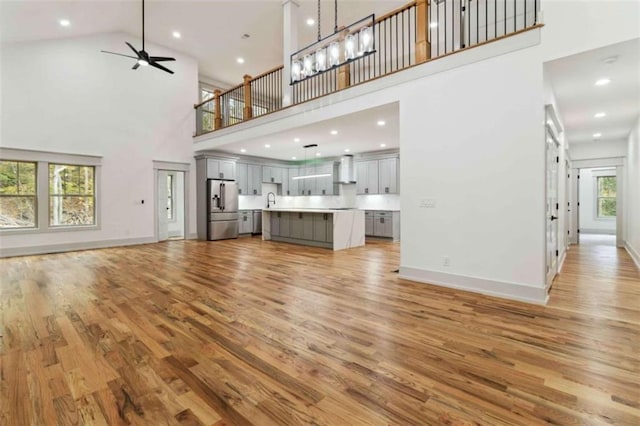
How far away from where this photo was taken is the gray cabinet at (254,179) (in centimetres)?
1023

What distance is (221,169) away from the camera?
363 inches

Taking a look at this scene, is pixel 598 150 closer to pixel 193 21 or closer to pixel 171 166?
pixel 193 21

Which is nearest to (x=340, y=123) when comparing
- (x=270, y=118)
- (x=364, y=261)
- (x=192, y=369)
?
(x=270, y=118)

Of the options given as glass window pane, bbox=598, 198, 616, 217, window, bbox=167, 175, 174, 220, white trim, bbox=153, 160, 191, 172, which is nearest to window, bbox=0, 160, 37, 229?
white trim, bbox=153, 160, 191, 172

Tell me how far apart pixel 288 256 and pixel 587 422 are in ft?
16.9

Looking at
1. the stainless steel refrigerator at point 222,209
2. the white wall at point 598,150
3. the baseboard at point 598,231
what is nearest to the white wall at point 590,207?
the baseboard at point 598,231

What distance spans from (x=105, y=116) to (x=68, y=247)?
3261 millimetres

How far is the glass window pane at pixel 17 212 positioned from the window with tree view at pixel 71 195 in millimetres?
310

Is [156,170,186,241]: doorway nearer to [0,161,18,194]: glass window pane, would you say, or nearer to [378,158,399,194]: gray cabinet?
[0,161,18,194]: glass window pane

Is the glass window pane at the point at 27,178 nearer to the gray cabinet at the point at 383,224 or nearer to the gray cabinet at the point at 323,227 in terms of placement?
the gray cabinet at the point at 323,227

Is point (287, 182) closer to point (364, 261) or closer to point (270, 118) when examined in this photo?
point (270, 118)

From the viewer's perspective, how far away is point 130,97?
7895 millimetres

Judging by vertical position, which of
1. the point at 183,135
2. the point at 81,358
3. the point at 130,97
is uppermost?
the point at 130,97

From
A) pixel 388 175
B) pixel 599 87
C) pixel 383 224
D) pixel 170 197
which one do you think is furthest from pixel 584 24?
pixel 170 197
